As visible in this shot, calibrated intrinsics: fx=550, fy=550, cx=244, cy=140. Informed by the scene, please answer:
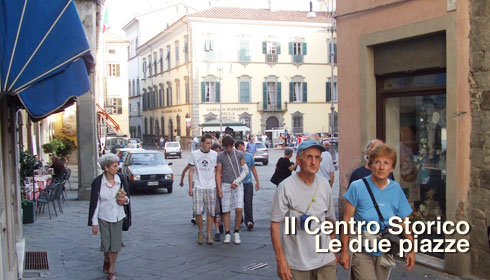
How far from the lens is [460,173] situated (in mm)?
6793

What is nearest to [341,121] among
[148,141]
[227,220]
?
[227,220]

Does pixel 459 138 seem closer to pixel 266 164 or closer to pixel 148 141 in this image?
pixel 266 164

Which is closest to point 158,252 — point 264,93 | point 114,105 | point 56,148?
point 56,148

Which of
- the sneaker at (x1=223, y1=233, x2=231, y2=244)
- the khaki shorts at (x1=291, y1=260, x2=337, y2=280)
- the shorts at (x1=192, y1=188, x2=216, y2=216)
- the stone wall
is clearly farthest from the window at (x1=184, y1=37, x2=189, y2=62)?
the khaki shorts at (x1=291, y1=260, x2=337, y2=280)

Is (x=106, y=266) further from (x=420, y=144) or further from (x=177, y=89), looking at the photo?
(x=177, y=89)

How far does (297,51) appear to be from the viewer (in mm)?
53344

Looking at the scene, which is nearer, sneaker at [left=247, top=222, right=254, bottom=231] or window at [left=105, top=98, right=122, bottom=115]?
sneaker at [left=247, top=222, right=254, bottom=231]

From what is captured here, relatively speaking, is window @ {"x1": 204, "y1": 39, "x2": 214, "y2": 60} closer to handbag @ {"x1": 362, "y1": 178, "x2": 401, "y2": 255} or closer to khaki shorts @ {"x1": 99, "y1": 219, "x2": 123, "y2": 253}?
khaki shorts @ {"x1": 99, "y1": 219, "x2": 123, "y2": 253}

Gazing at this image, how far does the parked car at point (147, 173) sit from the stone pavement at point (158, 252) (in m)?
4.43

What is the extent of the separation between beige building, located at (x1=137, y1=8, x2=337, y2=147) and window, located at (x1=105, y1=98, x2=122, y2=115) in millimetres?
6270

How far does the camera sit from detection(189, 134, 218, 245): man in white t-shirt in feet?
29.7

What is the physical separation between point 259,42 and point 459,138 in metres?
46.4

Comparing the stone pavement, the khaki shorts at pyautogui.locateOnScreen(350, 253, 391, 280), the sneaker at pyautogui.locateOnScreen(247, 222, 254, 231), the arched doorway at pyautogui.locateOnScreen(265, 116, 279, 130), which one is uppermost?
the arched doorway at pyautogui.locateOnScreen(265, 116, 279, 130)

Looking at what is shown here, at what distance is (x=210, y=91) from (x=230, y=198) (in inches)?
1708
